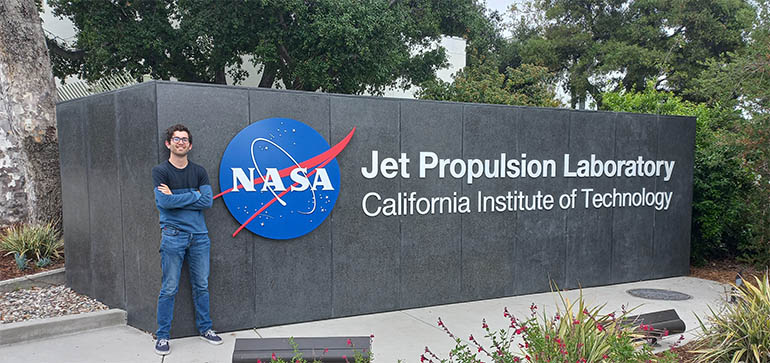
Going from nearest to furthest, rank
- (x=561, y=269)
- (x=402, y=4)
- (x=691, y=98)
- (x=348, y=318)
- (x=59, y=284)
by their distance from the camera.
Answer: (x=348, y=318), (x=59, y=284), (x=561, y=269), (x=402, y=4), (x=691, y=98)

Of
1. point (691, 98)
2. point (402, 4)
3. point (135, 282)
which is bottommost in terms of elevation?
point (135, 282)

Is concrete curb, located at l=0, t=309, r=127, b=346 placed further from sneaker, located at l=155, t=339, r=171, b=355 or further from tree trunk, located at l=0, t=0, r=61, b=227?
tree trunk, located at l=0, t=0, r=61, b=227

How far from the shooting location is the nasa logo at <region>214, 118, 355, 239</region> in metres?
5.68

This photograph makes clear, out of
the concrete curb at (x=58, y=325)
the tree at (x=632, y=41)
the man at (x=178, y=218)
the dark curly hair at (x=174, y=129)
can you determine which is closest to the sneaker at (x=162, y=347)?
the man at (x=178, y=218)

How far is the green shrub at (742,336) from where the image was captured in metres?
4.16

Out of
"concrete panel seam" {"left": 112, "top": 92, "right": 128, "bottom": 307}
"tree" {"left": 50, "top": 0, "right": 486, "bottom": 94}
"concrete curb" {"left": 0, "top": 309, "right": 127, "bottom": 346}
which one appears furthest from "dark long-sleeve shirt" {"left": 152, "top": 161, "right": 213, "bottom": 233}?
"tree" {"left": 50, "top": 0, "right": 486, "bottom": 94}

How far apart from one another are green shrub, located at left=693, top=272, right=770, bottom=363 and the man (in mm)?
4323

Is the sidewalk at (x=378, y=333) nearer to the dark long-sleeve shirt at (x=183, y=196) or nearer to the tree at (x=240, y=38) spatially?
the dark long-sleeve shirt at (x=183, y=196)

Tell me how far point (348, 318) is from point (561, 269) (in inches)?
128

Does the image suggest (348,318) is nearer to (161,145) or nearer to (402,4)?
(161,145)

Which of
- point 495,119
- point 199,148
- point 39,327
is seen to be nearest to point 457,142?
point 495,119

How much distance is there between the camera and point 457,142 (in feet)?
23.2

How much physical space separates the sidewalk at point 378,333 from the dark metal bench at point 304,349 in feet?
3.47

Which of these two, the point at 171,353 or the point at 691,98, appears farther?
the point at 691,98
